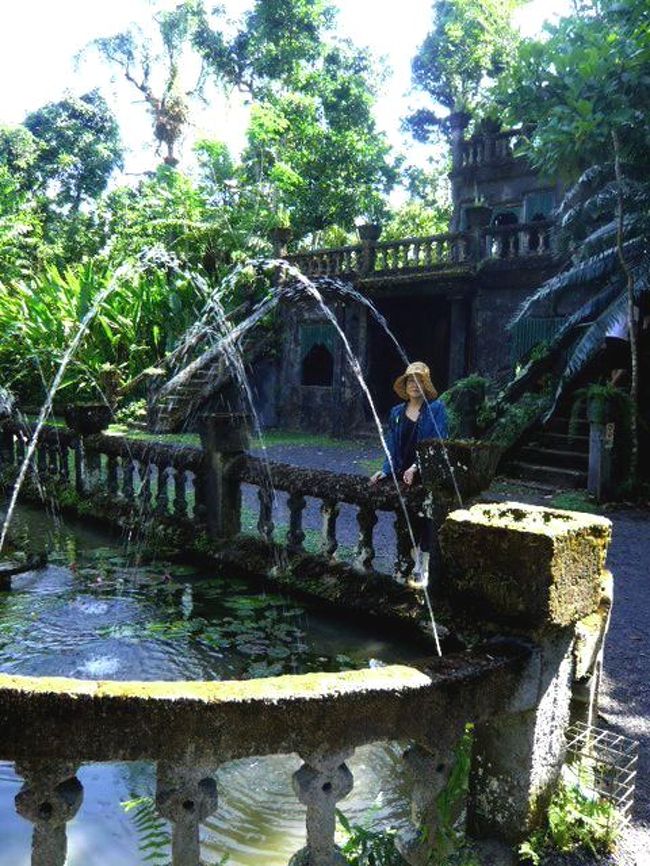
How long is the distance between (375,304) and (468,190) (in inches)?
212

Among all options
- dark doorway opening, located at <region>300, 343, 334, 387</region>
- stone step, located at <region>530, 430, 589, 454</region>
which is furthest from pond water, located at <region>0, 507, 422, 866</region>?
dark doorway opening, located at <region>300, 343, 334, 387</region>

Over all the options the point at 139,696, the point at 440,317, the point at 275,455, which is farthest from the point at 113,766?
the point at 440,317

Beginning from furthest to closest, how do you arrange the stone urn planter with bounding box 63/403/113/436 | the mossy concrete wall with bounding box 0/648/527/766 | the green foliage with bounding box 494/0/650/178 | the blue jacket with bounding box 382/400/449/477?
the green foliage with bounding box 494/0/650/178
the stone urn planter with bounding box 63/403/113/436
the blue jacket with bounding box 382/400/449/477
the mossy concrete wall with bounding box 0/648/527/766

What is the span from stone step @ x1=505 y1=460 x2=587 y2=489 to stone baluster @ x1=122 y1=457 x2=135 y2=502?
279 inches

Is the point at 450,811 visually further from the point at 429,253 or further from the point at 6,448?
the point at 429,253

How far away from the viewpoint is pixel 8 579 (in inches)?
221

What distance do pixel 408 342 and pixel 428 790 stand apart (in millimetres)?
20173

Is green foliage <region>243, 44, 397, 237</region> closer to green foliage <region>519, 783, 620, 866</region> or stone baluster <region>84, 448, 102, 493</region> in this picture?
stone baluster <region>84, 448, 102, 493</region>

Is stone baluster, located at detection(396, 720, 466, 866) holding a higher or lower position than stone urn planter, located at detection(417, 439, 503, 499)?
lower

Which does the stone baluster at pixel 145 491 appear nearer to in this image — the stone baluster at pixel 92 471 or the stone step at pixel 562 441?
the stone baluster at pixel 92 471

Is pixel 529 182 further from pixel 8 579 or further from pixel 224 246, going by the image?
pixel 8 579

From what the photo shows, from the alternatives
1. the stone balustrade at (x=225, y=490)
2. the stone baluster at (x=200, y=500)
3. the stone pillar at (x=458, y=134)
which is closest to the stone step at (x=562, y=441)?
the stone balustrade at (x=225, y=490)

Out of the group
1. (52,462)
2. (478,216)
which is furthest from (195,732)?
(478,216)

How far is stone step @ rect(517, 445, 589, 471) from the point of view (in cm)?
1170
